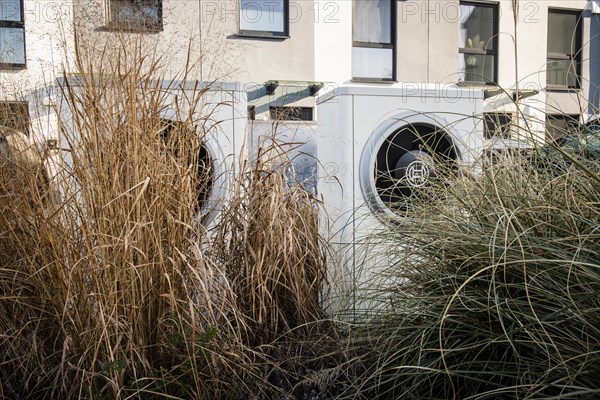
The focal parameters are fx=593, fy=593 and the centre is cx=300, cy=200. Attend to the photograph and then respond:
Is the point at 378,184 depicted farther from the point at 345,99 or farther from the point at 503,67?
the point at 503,67

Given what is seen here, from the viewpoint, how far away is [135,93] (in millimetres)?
1462

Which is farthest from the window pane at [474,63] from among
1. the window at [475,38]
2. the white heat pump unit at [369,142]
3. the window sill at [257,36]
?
the white heat pump unit at [369,142]

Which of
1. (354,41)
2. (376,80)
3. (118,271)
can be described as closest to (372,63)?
(376,80)

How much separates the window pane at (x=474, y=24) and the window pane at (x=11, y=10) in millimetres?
6719

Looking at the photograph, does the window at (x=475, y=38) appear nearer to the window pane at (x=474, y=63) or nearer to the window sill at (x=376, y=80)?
the window pane at (x=474, y=63)

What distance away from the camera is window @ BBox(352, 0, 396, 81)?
9289mm

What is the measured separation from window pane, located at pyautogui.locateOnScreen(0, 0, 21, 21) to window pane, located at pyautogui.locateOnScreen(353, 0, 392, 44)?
4.77 meters

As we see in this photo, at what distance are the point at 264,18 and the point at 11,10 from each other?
3376 mm

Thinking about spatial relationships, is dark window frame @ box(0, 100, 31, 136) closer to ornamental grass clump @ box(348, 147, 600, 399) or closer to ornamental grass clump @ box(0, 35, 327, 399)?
ornamental grass clump @ box(0, 35, 327, 399)

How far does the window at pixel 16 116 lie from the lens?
6.20ft

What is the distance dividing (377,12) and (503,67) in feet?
7.89

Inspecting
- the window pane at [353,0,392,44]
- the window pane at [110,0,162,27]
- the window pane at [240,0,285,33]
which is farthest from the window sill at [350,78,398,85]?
the window pane at [110,0,162,27]

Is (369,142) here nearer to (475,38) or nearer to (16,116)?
(16,116)

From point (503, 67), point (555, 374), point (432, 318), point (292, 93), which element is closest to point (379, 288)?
point (432, 318)
